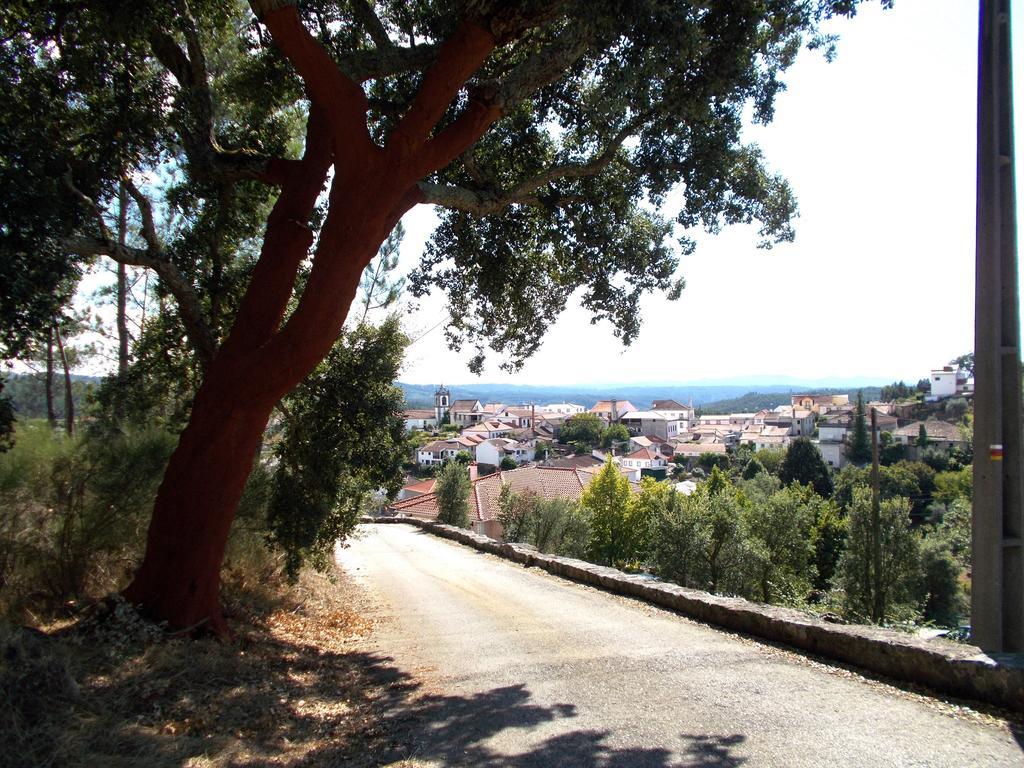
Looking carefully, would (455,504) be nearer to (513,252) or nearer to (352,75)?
(513,252)

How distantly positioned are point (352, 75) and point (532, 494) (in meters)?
28.2

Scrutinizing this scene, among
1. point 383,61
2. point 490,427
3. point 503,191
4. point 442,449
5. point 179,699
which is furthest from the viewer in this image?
point 490,427

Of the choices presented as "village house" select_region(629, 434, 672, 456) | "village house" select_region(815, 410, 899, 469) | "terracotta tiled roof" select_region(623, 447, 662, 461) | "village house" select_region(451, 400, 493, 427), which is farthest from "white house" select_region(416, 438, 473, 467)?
"village house" select_region(451, 400, 493, 427)

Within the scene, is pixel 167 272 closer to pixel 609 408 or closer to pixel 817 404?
pixel 817 404

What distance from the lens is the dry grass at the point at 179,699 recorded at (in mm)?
3795

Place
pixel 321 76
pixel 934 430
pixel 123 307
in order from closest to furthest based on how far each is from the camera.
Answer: pixel 321 76 < pixel 123 307 < pixel 934 430

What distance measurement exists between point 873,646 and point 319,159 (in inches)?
294

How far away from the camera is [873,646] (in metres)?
5.85

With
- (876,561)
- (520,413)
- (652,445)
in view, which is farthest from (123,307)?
(520,413)

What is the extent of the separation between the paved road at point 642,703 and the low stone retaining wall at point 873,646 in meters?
0.26

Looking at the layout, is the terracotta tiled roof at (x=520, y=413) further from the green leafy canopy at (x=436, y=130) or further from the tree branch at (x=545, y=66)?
the tree branch at (x=545, y=66)

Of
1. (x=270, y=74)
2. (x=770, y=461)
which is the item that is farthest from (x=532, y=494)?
(x=770, y=461)

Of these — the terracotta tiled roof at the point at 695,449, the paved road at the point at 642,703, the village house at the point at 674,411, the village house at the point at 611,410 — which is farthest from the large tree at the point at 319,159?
the village house at the point at 674,411

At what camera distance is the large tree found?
658 cm
